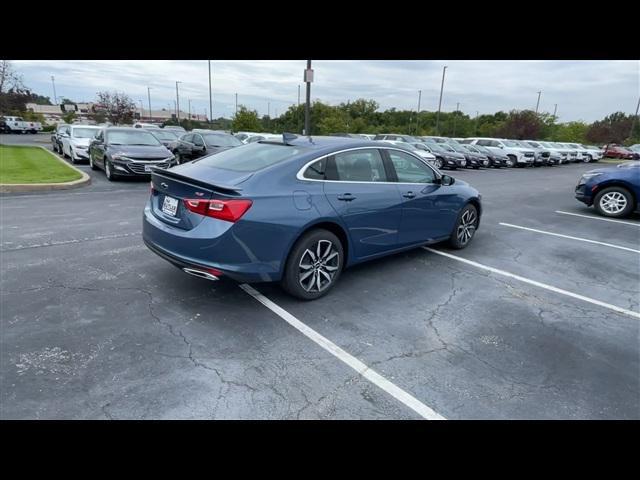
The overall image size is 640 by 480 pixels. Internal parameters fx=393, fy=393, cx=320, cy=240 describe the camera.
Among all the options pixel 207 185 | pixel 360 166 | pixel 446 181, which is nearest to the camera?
pixel 207 185

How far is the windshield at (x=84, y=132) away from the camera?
15.3 m

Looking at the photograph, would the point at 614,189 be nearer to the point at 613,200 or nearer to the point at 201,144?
the point at 613,200

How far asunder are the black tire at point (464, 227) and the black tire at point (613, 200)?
5.38 meters

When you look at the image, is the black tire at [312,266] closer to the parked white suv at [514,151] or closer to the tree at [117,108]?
the parked white suv at [514,151]

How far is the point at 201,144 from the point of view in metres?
13.9

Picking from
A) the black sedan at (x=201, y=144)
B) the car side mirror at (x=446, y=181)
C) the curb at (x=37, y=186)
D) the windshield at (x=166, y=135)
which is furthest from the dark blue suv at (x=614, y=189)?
the windshield at (x=166, y=135)

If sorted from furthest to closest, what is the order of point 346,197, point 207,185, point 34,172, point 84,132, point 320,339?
1. point 84,132
2. point 34,172
3. point 346,197
4. point 207,185
5. point 320,339

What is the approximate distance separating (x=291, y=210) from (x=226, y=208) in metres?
0.61

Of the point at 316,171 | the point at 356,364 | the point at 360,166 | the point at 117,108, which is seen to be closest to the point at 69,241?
the point at 316,171

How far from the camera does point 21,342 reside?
10.1ft

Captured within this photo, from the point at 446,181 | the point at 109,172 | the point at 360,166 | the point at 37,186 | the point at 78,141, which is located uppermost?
the point at 360,166

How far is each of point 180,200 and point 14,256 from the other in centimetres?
282

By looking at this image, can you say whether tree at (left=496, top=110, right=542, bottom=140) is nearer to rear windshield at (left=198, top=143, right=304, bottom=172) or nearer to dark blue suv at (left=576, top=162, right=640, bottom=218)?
dark blue suv at (left=576, top=162, right=640, bottom=218)

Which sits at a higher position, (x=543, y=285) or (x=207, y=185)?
(x=207, y=185)
